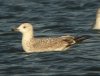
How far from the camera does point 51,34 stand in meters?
22.6

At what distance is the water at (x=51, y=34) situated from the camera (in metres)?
18.0

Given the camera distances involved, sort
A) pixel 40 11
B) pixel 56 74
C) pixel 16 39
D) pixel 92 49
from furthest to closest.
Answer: pixel 40 11 → pixel 16 39 → pixel 92 49 → pixel 56 74

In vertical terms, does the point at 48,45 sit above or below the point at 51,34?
below

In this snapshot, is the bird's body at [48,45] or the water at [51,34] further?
the bird's body at [48,45]

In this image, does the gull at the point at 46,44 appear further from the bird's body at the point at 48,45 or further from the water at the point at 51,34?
the water at the point at 51,34

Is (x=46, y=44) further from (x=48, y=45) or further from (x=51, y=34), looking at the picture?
(x=51, y=34)

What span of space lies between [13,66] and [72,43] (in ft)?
6.90

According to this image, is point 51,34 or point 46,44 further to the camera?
point 51,34

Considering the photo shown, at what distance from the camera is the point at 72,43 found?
1986 cm

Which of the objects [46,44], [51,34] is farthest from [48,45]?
[51,34]

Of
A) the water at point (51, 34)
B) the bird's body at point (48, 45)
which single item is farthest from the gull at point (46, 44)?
the water at point (51, 34)

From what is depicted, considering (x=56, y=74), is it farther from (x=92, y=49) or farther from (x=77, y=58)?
(x=92, y=49)

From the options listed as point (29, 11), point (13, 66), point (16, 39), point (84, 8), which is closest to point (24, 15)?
point (29, 11)

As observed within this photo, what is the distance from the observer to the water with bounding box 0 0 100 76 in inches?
709
